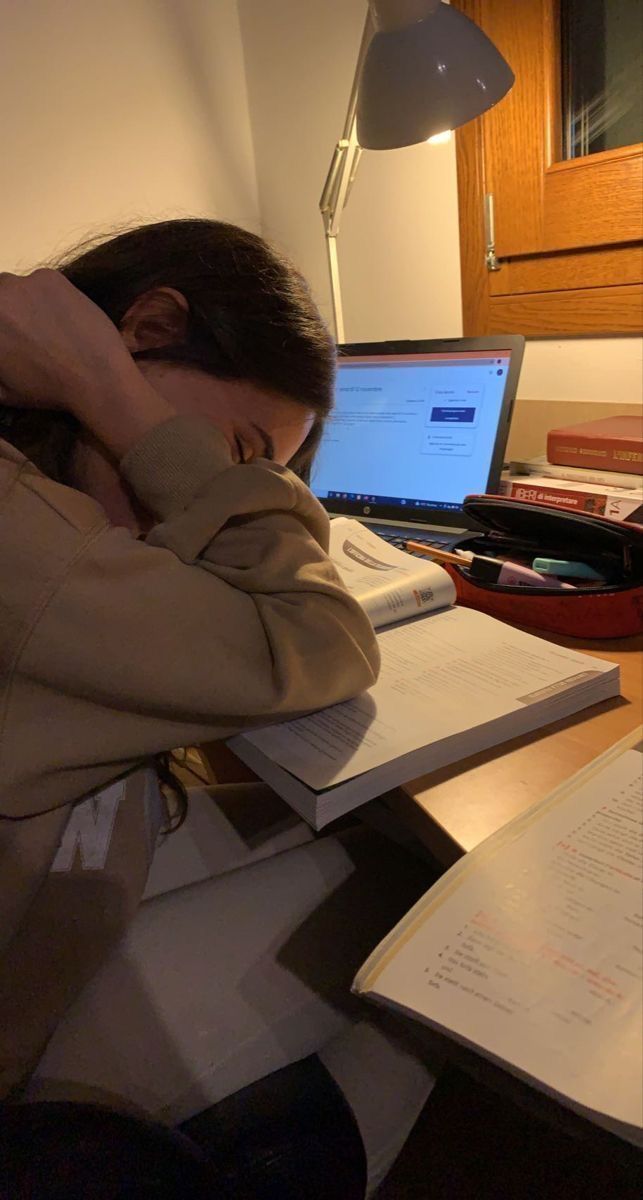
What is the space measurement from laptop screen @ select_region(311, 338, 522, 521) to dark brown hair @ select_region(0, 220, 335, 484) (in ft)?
1.20

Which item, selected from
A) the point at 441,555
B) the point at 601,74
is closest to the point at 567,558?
the point at 441,555

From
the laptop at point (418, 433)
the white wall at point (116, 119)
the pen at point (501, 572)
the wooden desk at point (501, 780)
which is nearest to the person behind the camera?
the wooden desk at point (501, 780)

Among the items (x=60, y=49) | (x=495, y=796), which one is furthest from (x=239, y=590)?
(x=60, y=49)

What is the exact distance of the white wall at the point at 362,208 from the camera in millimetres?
1199

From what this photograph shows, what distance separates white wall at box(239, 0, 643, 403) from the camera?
120 cm

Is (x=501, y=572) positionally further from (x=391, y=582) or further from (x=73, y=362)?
(x=73, y=362)

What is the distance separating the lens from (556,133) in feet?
3.65

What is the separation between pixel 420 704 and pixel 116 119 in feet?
4.77

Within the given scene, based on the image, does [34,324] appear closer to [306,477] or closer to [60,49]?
[306,477]

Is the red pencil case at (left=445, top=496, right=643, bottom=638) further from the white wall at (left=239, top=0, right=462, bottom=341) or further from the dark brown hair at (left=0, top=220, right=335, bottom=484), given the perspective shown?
the white wall at (left=239, top=0, right=462, bottom=341)

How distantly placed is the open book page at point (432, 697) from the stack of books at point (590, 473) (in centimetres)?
25

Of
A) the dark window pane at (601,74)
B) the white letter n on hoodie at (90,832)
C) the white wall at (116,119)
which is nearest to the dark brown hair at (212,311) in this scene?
the white letter n on hoodie at (90,832)

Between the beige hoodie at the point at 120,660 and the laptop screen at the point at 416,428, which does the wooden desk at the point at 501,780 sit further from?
the laptop screen at the point at 416,428

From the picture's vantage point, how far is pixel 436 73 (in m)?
0.85
